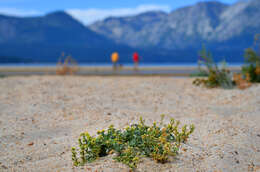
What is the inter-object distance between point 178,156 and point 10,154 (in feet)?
7.63

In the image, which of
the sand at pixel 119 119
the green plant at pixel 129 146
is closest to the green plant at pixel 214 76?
the sand at pixel 119 119

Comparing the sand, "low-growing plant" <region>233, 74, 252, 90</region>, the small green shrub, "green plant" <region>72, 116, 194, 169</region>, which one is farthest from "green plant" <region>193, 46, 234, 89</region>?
"green plant" <region>72, 116, 194, 169</region>

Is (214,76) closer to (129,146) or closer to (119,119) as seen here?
(119,119)

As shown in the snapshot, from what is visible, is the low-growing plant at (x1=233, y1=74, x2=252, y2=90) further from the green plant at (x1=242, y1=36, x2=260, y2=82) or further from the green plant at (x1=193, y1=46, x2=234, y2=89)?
the green plant at (x1=242, y1=36, x2=260, y2=82)

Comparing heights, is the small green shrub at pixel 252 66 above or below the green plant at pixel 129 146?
above

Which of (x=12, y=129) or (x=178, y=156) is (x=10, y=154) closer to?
(x=12, y=129)

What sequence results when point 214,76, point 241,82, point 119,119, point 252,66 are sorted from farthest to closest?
point 252,66
point 214,76
point 241,82
point 119,119

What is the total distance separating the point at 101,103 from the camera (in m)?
8.58

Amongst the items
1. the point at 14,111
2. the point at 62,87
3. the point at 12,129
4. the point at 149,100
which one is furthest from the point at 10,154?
the point at 62,87

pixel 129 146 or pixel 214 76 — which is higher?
pixel 214 76

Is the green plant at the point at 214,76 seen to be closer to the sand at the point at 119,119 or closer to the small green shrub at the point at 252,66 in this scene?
the sand at the point at 119,119

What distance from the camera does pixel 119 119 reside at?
22.3 feet

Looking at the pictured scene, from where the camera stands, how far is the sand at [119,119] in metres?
4.60

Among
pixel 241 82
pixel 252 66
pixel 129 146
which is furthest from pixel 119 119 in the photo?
pixel 252 66
